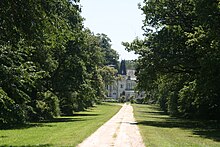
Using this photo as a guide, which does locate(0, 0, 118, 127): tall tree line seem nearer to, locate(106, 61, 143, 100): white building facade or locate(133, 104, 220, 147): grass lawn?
locate(133, 104, 220, 147): grass lawn

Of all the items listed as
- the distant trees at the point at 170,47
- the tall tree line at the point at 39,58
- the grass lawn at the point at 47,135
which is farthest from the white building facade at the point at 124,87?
the grass lawn at the point at 47,135

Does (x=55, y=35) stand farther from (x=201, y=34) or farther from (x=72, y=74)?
(x=72, y=74)

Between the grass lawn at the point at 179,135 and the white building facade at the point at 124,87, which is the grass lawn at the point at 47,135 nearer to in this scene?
the grass lawn at the point at 179,135

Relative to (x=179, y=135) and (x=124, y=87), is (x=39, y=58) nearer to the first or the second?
(x=179, y=135)

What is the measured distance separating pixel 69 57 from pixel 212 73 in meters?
18.7

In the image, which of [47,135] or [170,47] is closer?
[47,135]

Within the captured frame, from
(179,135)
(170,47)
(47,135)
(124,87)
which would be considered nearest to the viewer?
(47,135)

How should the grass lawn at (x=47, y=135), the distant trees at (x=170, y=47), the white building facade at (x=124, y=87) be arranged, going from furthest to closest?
the white building facade at (x=124, y=87)
the distant trees at (x=170, y=47)
the grass lawn at (x=47, y=135)

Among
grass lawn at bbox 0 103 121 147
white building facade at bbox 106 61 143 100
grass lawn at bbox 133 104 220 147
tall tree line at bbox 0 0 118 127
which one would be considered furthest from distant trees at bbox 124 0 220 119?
white building facade at bbox 106 61 143 100

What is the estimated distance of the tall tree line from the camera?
50.6 feet

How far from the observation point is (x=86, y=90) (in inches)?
1763

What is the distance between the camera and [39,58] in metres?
35.2

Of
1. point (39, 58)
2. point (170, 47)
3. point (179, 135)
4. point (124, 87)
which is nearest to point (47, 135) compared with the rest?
point (179, 135)

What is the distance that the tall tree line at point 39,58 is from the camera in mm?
15414
